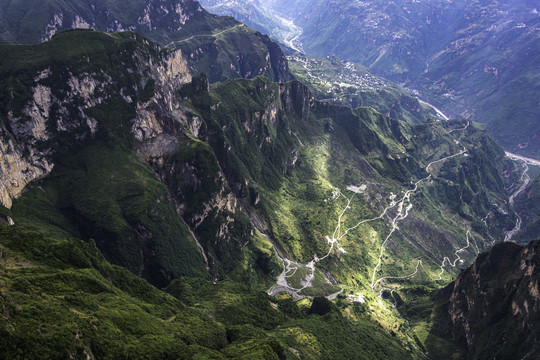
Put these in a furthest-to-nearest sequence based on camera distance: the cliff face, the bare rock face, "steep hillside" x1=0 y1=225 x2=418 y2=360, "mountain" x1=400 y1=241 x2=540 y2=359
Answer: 1. the bare rock face
2. "mountain" x1=400 y1=241 x2=540 y2=359
3. the cliff face
4. "steep hillside" x1=0 y1=225 x2=418 y2=360

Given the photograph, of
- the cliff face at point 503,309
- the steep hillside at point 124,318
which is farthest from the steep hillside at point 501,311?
the steep hillside at point 124,318

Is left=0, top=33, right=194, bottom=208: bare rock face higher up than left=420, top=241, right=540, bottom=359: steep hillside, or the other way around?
left=0, top=33, right=194, bottom=208: bare rock face

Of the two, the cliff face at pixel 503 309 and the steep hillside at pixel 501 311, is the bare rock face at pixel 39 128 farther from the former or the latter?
the cliff face at pixel 503 309

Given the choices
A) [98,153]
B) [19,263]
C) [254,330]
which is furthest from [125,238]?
[254,330]

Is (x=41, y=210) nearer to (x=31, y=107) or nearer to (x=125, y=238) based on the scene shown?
(x=125, y=238)

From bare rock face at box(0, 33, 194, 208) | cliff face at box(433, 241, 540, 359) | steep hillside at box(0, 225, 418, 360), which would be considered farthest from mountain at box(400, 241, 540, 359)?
bare rock face at box(0, 33, 194, 208)

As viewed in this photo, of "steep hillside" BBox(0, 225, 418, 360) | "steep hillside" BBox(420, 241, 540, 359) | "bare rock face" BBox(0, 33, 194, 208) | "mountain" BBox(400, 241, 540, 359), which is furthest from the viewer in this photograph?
"bare rock face" BBox(0, 33, 194, 208)

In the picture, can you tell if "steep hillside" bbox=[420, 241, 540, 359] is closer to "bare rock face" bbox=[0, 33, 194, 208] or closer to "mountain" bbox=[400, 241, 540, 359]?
"mountain" bbox=[400, 241, 540, 359]

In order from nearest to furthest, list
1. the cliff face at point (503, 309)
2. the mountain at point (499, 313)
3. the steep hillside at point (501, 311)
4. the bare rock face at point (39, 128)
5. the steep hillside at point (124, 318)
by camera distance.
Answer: the steep hillside at point (124, 318), the cliff face at point (503, 309), the steep hillside at point (501, 311), the mountain at point (499, 313), the bare rock face at point (39, 128)
